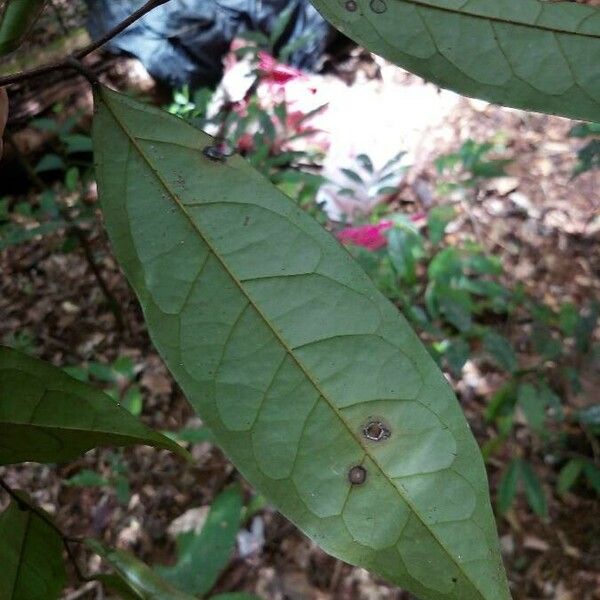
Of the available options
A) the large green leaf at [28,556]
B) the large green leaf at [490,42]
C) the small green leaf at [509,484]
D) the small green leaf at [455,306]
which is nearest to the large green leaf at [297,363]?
the large green leaf at [490,42]

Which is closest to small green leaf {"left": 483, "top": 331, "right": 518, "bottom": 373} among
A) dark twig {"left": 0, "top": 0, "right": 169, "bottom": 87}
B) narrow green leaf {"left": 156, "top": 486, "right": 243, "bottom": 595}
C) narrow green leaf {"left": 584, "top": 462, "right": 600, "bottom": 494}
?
narrow green leaf {"left": 584, "top": 462, "right": 600, "bottom": 494}

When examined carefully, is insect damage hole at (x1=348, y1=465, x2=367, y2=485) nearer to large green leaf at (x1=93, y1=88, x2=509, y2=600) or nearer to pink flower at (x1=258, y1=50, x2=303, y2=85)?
large green leaf at (x1=93, y1=88, x2=509, y2=600)

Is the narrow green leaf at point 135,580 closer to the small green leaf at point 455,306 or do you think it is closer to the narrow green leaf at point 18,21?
the narrow green leaf at point 18,21

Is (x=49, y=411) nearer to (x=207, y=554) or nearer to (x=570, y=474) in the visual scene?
(x=207, y=554)

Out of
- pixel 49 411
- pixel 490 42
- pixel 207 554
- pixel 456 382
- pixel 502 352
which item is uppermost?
pixel 490 42

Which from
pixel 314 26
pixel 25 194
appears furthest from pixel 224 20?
pixel 25 194

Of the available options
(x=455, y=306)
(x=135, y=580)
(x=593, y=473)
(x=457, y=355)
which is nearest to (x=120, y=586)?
(x=135, y=580)
